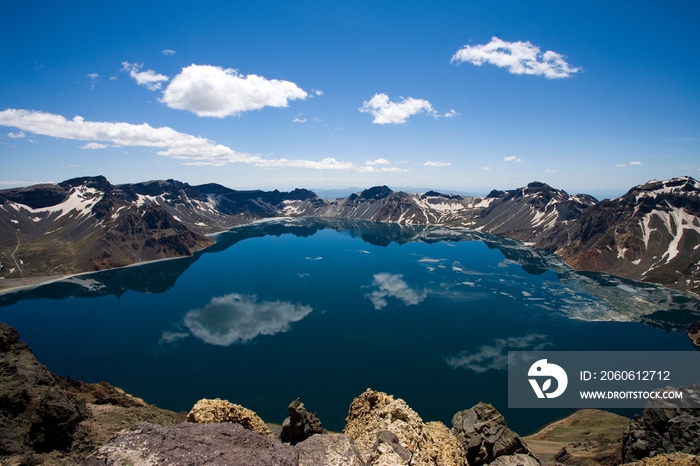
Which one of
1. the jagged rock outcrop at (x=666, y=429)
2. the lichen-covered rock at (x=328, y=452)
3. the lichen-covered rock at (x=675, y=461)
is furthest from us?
the jagged rock outcrop at (x=666, y=429)

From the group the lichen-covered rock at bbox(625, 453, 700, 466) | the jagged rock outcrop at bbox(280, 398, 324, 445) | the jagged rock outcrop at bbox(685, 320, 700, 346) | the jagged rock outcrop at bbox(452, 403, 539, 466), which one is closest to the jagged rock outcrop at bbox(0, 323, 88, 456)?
the jagged rock outcrop at bbox(280, 398, 324, 445)

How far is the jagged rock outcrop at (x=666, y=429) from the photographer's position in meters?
30.2

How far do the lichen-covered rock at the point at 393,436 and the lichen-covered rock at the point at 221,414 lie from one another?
6611mm

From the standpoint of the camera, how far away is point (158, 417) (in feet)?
133

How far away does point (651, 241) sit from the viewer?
6703 inches

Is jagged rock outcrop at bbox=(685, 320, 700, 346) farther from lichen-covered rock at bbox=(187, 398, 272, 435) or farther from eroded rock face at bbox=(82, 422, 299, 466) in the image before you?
→ eroded rock face at bbox=(82, 422, 299, 466)

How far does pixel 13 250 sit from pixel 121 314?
13480 cm

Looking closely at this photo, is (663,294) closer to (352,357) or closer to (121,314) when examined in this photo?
(352,357)

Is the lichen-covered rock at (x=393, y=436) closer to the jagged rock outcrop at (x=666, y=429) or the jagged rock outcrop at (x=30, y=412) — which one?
the jagged rock outcrop at (x=666, y=429)

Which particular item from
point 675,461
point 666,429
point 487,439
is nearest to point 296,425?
point 487,439

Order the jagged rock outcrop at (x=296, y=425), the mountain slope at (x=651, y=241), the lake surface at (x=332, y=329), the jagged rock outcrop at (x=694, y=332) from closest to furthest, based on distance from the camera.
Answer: the jagged rock outcrop at (x=296, y=425) → the lake surface at (x=332, y=329) → the jagged rock outcrop at (x=694, y=332) → the mountain slope at (x=651, y=241)

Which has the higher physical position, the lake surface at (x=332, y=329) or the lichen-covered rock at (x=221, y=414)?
the lichen-covered rock at (x=221, y=414)

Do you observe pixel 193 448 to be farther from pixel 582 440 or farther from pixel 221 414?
pixel 582 440

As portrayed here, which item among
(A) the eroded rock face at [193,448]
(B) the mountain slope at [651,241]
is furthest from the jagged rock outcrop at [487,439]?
(B) the mountain slope at [651,241]
